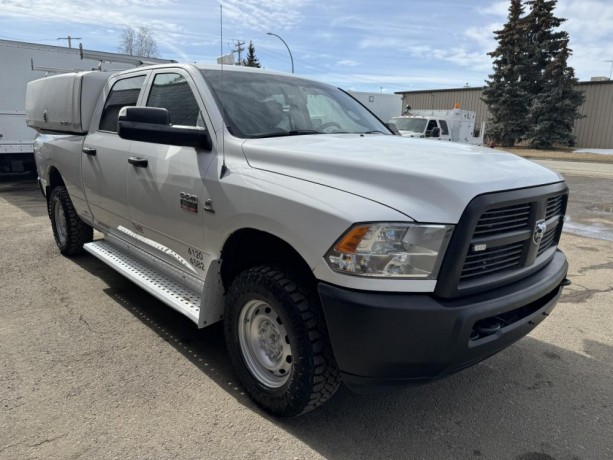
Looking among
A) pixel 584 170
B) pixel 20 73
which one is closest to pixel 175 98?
pixel 20 73

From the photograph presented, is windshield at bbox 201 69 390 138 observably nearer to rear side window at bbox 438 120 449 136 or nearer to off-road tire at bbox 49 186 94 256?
off-road tire at bbox 49 186 94 256

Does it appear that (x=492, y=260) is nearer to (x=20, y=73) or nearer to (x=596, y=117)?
(x=20, y=73)

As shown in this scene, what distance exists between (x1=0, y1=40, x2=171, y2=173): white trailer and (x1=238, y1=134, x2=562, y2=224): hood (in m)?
→ 9.10

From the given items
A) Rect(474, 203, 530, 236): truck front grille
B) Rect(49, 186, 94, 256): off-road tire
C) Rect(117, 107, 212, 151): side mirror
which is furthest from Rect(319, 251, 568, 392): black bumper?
Rect(49, 186, 94, 256): off-road tire

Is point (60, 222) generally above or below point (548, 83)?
below

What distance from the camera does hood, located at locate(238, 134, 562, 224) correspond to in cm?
221

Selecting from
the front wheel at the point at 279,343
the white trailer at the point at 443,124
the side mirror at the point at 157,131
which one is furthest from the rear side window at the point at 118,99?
the white trailer at the point at 443,124

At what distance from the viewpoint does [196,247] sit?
322 centimetres

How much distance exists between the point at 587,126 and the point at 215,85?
4303 centimetres

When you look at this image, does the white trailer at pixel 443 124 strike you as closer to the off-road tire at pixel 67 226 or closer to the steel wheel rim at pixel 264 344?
the off-road tire at pixel 67 226

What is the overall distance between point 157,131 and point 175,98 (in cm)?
73

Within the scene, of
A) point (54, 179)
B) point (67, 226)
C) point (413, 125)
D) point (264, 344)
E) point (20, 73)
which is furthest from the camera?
point (413, 125)

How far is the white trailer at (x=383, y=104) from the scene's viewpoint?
21.5 m

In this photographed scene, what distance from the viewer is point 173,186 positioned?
10.9 ft
